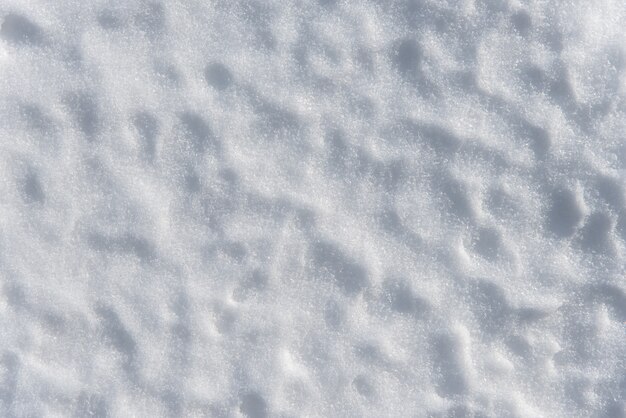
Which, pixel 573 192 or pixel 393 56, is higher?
pixel 393 56

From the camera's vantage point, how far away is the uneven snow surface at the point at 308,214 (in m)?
1.36

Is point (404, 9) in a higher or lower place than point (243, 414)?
higher

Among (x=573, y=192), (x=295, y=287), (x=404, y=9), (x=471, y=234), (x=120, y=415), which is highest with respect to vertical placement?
(x=404, y=9)

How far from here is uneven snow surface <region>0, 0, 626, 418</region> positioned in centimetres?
136

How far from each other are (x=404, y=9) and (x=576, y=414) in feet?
3.51

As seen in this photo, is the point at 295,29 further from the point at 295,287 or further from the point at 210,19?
the point at 295,287

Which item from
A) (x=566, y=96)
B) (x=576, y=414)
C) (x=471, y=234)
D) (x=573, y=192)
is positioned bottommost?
(x=576, y=414)

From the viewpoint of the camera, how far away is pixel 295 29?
4.63ft

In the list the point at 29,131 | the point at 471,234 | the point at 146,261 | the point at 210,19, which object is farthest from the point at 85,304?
the point at 471,234

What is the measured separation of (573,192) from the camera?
1374 mm

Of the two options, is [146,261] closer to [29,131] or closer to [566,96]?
[29,131]

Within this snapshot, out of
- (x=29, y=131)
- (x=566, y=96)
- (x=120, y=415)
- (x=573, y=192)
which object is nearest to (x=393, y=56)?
(x=566, y=96)

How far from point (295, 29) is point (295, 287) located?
25.2 inches

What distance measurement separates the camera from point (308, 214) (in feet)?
4.51
